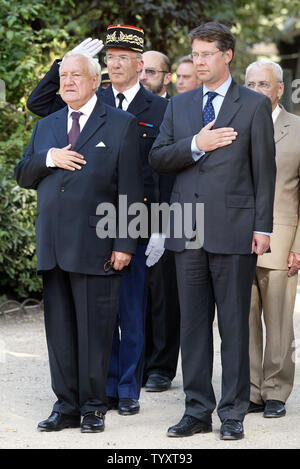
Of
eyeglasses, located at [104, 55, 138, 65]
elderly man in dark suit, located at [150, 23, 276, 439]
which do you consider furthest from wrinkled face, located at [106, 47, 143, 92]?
elderly man in dark suit, located at [150, 23, 276, 439]

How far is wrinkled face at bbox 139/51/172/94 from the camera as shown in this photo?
7102 mm

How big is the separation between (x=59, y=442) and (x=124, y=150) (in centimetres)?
157

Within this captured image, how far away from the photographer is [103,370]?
5.18 m

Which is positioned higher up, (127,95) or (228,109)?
(127,95)

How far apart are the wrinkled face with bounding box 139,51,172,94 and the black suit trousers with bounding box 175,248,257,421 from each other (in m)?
2.33

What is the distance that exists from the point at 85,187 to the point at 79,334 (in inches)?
31.5

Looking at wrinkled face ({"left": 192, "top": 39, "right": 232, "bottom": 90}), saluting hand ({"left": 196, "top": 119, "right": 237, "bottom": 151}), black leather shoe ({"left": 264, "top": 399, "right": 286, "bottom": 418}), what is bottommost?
black leather shoe ({"left": 264, "top": 399, "right": 286, "bottom": 418})

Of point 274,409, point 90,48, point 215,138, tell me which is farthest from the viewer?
point 274,409

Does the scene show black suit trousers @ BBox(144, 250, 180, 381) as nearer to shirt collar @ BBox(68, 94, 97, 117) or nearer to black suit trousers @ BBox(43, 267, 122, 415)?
black suit trousers @ BBox(43, 267, 122, 415)

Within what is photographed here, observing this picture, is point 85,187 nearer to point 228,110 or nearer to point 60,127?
point 60,127

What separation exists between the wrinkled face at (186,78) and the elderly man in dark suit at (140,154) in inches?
73.2

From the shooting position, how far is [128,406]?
220 inches

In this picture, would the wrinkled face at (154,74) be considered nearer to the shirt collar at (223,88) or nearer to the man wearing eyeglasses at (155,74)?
the man wearing eyeglasses at (155,74)

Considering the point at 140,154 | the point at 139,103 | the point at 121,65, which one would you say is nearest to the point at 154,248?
the point at 140,154
